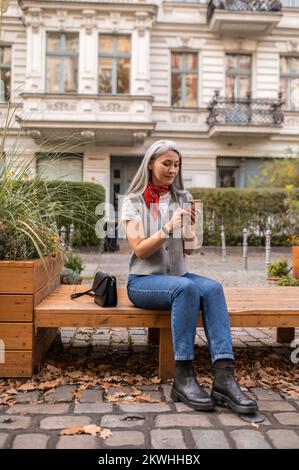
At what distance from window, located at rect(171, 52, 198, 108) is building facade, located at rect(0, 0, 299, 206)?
0.13ft

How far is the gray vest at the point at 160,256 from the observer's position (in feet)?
10.3

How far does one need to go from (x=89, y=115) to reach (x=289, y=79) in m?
8.21

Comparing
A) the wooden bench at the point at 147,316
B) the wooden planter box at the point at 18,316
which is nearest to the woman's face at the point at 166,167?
the wooden bench at the point at 147,316

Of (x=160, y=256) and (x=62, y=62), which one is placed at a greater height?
(x=62, y=62)

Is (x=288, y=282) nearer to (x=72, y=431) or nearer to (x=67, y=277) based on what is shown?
(x=67, y=277)

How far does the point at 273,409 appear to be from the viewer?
2.67 m

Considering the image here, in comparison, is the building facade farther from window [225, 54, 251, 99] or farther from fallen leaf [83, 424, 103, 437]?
fallen leaf [83, 424, 103, 437]

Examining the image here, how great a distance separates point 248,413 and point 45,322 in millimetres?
1342

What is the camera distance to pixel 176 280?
291 centimetres

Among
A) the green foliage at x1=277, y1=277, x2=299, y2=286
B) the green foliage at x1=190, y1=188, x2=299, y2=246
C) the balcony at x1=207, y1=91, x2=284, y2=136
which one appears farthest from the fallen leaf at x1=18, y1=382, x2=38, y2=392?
the balcony at x1=207, y1=91, x2=284, y2=136

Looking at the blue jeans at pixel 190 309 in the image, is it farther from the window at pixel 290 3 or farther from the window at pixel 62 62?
the window at pixel 290 3

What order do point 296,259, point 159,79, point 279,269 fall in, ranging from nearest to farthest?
point 296,259, point 279,269, point 159,79

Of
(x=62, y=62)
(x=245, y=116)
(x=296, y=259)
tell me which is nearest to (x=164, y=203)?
(x=296, y=259)

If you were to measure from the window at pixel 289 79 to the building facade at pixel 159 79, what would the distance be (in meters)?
0.04
